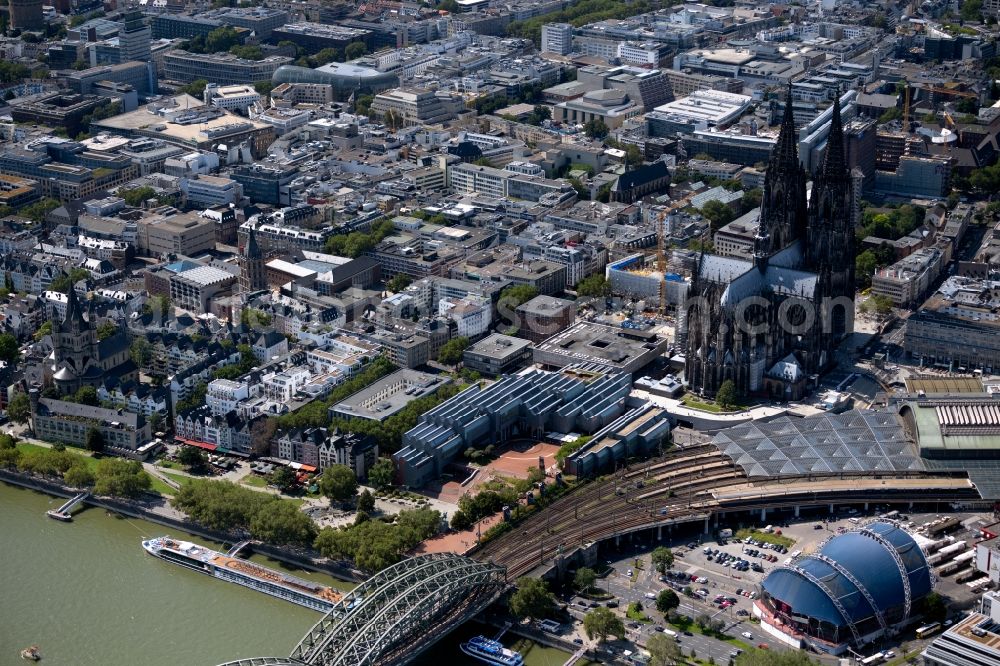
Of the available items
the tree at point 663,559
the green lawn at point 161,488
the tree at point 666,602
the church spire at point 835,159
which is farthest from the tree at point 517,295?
the tree at point 666,602

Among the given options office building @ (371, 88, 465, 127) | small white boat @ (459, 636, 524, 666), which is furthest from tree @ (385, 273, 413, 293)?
small white boat @ (459, 636, 524, 666)

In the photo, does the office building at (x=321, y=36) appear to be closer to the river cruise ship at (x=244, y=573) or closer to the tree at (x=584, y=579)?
the river cruise ship at (x=244, y=573)

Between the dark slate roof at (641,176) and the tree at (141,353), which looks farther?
the dark slate roof at (641,176)

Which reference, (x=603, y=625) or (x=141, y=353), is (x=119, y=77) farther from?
(x=603, y=625)

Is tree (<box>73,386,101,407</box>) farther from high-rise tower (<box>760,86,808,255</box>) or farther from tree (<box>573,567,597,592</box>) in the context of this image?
high-rise tower (<box>760,86,808,255</box>)

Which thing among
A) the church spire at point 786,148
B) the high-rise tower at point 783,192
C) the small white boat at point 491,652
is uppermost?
the church spire at point 786,148
